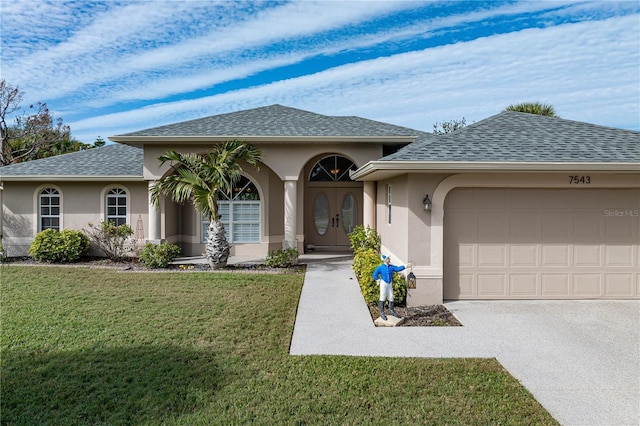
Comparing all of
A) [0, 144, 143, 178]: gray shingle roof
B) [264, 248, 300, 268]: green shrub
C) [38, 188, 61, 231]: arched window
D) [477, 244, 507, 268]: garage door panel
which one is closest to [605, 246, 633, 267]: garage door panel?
[477, 244, 507, 268]: garage door panel

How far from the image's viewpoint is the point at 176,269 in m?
12.0

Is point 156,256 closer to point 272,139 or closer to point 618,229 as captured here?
point 272,139

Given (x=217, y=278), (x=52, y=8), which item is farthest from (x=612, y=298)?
(x=52, y=8)

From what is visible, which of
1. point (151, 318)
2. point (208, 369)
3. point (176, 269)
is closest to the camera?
point (208, 369)

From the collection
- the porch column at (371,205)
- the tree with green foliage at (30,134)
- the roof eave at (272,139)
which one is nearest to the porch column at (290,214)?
the roof eave at (272,139)

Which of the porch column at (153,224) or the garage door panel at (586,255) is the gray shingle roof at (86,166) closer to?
the porch column at (153,224)

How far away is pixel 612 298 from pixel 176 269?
11416 millimetres

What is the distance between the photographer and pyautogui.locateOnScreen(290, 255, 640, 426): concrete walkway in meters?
4.43

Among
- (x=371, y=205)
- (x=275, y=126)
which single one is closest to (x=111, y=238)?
(x=275, y=126)

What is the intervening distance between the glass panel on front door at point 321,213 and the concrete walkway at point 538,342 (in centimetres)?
769

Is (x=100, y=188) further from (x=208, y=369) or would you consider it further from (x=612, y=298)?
(x=612, y=298)

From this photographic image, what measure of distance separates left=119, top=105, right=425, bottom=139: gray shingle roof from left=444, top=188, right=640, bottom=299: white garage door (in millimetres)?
5347

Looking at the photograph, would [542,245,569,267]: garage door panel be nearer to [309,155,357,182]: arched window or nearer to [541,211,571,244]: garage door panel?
[541,211,571,244]: garage door panel

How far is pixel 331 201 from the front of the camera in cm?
1656
